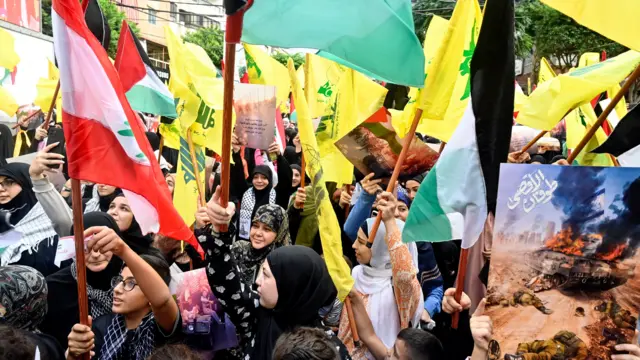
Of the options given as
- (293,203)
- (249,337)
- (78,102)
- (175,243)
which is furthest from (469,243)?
(293,203)

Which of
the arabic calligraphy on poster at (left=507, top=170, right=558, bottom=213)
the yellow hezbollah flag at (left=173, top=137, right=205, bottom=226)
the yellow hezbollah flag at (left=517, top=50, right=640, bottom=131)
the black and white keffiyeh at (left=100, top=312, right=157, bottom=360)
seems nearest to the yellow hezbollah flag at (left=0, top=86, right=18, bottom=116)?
the yellow hezbollah flag at (left=173, top=137, right=205, bottom=226)

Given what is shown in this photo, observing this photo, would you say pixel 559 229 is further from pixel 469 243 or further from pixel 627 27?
pixel 627 27

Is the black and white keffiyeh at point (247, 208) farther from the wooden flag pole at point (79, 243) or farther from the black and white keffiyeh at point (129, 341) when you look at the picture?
the wooden flag pole at point (79, 243)

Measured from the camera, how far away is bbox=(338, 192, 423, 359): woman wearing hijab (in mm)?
2977

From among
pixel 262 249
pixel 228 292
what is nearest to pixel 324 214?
pixel 228 292

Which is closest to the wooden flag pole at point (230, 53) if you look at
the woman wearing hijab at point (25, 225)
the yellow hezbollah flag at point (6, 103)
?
the woman wearing hijab at point (25, 225)

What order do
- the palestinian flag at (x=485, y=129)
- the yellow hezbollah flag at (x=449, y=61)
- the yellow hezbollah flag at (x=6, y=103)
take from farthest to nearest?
1. the yellow hezbollah flag at (x=6, y=103)
2. the yellow hezbollah flag at (x=449, y=61)
3. the palestinian flag at (x=485, y=129)

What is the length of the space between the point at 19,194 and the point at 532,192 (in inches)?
134

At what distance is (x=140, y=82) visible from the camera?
4.40m

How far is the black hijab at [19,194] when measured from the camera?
3.82 metres

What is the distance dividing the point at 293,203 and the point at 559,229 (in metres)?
3.35

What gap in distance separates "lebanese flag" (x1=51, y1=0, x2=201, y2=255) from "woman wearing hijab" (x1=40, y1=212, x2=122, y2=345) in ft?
2.26

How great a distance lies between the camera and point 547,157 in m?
7.29

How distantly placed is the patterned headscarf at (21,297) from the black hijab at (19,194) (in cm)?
176
